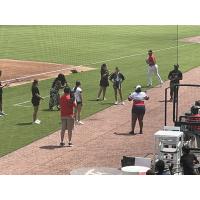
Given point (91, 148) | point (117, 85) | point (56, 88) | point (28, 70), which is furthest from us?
point (28, 70)

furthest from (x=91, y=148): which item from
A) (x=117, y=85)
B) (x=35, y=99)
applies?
(x=117, y=85)

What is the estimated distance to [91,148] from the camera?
13453 mm

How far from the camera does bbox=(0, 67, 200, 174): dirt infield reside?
1180cm

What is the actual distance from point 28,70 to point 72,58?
828cm

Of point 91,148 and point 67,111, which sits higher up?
point 67,111

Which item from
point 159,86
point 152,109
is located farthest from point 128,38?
point 152,109

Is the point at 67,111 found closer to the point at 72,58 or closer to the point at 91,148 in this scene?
the point at 91,148

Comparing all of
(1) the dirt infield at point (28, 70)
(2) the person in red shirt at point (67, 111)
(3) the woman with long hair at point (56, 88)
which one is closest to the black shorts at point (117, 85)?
(3) the woman with long hair at point (56, 88)

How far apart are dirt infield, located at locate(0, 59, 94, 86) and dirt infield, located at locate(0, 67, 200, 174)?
9.52 metres

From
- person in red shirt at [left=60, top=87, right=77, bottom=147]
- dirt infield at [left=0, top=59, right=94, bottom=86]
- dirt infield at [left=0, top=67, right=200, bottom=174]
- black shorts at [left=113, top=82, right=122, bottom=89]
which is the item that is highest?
dirt infield at [left=0, top=59, right=94, bottom=86]

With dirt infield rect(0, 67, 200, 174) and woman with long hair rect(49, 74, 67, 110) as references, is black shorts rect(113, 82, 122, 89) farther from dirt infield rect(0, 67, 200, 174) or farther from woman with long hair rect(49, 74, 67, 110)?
woman with long hair rect(49, 74, 67, 110)

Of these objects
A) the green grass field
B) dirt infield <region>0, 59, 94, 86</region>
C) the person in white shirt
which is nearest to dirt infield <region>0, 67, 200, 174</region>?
the person in white shirt

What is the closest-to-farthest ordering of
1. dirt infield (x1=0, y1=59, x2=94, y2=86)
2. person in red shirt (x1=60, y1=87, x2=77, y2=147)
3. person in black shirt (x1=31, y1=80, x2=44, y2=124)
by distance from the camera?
person in red shirt (x1=60, y1=87, x2=77, y2=147) < person in black shirt (x1=31, y1=80, x2=44, y2=124) < dirt infield (x1=0, y1=59, x2=94, y2=86)
